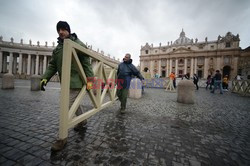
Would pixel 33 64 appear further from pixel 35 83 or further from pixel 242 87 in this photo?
pixel 242 87

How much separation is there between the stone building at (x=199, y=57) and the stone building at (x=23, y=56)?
37.5 metres

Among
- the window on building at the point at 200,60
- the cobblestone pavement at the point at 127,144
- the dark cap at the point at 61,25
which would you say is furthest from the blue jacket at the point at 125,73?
the window on building at the point at 200,60

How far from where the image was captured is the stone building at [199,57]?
43875 millimetres

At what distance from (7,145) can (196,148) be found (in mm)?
3430

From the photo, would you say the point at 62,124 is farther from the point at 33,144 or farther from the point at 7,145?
the point at 7,145

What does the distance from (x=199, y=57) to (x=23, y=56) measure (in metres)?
77.3

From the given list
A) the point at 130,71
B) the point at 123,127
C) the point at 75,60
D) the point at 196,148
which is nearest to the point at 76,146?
the point at 123,127

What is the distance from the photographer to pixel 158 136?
2309 mm

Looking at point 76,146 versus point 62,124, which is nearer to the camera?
point 62,124

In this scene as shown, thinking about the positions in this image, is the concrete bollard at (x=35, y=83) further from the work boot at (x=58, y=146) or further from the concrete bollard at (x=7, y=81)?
the work boot at (x=58, y=146)

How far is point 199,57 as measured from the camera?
4847 cm

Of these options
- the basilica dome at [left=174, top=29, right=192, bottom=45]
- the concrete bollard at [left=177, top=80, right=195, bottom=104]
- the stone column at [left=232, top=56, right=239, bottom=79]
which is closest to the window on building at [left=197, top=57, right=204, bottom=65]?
the stone column at [left=232, top=56, right=239, bottom=79]

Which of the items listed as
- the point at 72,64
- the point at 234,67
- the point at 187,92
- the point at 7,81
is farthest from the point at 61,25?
the point at 234,67

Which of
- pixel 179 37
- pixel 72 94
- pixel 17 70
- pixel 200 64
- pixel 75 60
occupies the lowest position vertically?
pixel 72 94
